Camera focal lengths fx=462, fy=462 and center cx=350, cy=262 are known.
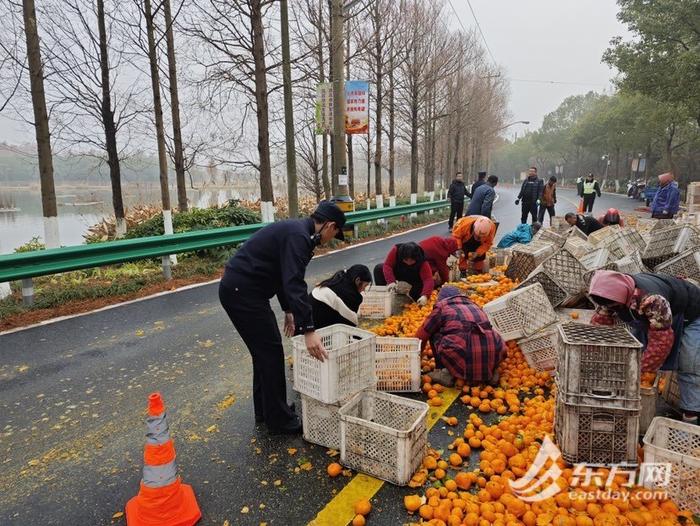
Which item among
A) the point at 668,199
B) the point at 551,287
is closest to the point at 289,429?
the point at 551,287

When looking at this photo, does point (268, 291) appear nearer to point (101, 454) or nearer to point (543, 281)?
point (101, 454)

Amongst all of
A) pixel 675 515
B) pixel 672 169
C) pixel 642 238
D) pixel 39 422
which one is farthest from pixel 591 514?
pixel 672 169

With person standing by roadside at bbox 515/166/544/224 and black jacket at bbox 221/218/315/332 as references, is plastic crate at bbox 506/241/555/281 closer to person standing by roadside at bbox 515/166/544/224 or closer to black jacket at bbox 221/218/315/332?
black jacket at bbox 221/218/315/332

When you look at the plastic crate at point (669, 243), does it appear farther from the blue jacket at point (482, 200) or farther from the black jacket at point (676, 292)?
the blue jacket at point (482, 200)

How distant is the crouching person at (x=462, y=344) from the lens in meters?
4.29

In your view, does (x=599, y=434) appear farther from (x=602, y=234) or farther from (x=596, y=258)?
(x=602, y=234)

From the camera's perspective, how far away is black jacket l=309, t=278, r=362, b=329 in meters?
4.89

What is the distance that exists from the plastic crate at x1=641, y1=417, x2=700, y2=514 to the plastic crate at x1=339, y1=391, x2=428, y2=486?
1.41 meters

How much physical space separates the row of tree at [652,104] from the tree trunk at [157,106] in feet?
78.5

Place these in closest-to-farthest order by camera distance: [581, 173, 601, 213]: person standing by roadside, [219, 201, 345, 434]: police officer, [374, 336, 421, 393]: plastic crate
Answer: [219, 201, 345, 434]: police officer → [374, 336, 421, 393]: plastic crate → [581, 173, 601, 213]: person standing by roadside

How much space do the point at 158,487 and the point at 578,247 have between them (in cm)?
729

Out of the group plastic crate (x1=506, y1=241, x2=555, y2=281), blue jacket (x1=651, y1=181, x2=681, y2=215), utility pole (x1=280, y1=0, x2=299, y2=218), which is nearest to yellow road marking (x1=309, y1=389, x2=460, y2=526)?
plastic crate (x1=506, y1=241, x2=555, y2=281)

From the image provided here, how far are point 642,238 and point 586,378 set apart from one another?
620 centimetres

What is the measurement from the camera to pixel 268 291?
362 centimetres
